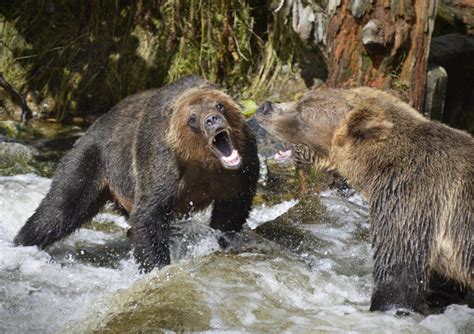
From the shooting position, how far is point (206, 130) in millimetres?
7387

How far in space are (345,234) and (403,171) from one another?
2.32m

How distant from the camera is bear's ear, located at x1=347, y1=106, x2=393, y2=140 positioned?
6219 millimetres

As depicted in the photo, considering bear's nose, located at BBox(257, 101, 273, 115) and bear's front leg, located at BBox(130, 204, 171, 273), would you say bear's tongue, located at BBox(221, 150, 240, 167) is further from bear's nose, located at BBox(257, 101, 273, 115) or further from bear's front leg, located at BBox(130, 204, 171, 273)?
bear's front leg, located at BBox(130, 204, 171, 273)

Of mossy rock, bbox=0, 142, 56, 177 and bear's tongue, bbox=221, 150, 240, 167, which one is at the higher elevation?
bear's tongue, bbox=221, 150, 240, 167

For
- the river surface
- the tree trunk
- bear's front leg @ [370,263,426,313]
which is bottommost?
the river surface

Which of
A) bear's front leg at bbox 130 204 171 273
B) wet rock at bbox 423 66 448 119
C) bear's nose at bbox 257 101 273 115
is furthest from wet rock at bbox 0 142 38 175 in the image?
wet rock at bbox 423 66 448 119

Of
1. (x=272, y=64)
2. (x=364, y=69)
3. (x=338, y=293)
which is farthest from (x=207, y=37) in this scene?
(x=338, y=293)

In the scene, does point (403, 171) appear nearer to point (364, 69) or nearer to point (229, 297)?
point (229, 297)

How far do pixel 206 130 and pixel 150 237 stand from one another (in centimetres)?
100

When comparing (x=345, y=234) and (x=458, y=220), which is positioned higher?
(x=458, y=220)

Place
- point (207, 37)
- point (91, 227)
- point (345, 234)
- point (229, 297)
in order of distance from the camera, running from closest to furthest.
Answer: point (229, 297)
point (345, 234)
point (91, 227)
point (207, 37)

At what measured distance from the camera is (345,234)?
8.29 m

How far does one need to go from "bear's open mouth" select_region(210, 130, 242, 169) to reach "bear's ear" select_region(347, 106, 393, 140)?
1176mm

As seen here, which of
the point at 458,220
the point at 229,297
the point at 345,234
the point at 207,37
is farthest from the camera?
the point at 207,37
